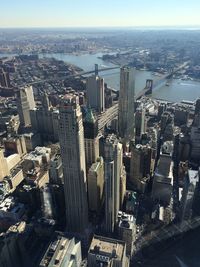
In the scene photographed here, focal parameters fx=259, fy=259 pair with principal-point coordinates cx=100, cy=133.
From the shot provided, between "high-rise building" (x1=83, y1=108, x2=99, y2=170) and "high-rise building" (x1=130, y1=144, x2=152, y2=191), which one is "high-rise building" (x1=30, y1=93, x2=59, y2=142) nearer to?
"high-rise building" (x1=83, y1=108, x2=99, y2=170)

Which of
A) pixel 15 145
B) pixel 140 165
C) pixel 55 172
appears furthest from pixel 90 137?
pixel 15 145

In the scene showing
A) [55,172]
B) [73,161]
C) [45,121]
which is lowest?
[55,172]

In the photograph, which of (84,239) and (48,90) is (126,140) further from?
(48,90)

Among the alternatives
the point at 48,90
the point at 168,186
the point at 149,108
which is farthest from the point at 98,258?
the point at 48,90

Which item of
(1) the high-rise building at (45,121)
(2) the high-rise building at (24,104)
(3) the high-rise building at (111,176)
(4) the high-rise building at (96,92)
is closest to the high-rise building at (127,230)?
(3) the high-rise building at (111,176)

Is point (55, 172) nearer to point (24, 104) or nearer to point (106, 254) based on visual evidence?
point (106, 254)

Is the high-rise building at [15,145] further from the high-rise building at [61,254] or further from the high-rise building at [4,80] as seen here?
the high-rise building at [4,80]
